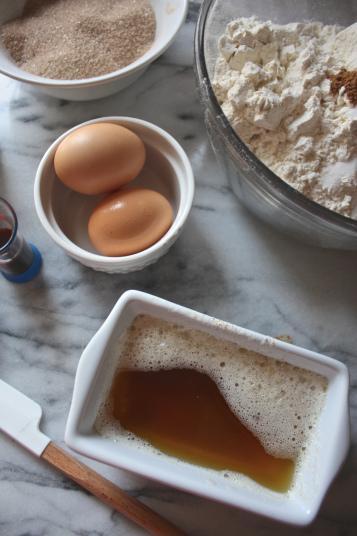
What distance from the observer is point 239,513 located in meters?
0.82

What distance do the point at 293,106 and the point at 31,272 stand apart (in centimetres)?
51

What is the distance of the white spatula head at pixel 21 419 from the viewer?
2.69 ft

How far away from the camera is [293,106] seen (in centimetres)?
79

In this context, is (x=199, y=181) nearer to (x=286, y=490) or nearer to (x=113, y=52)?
(x=113, y=52)

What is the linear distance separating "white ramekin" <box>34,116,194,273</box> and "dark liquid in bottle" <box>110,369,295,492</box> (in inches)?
7.2

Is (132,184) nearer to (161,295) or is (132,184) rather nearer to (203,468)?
(161,295)

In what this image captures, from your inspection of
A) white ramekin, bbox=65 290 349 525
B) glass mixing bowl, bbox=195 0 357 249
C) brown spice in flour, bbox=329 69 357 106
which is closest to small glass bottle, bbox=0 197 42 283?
white ramekin, bbox=65 290 349 525

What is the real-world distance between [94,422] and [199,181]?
0.46 m

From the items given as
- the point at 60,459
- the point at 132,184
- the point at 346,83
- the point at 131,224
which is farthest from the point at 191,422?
the point at 346,83

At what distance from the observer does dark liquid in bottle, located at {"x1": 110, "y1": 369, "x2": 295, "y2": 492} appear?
30.9 inches

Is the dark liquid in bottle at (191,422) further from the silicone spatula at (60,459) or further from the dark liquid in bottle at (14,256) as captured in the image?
the dark liquid in bottle at (14,256)

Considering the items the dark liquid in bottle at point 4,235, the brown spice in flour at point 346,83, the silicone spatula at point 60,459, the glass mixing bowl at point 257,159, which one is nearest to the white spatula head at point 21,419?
the silicone spatula at point 60,459

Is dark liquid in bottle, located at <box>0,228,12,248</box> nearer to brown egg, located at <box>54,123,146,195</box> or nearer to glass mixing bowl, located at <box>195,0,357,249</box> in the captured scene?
brown egg, located at <box>54,123,146,195</box>

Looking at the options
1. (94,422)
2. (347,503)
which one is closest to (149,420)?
(94,422)
